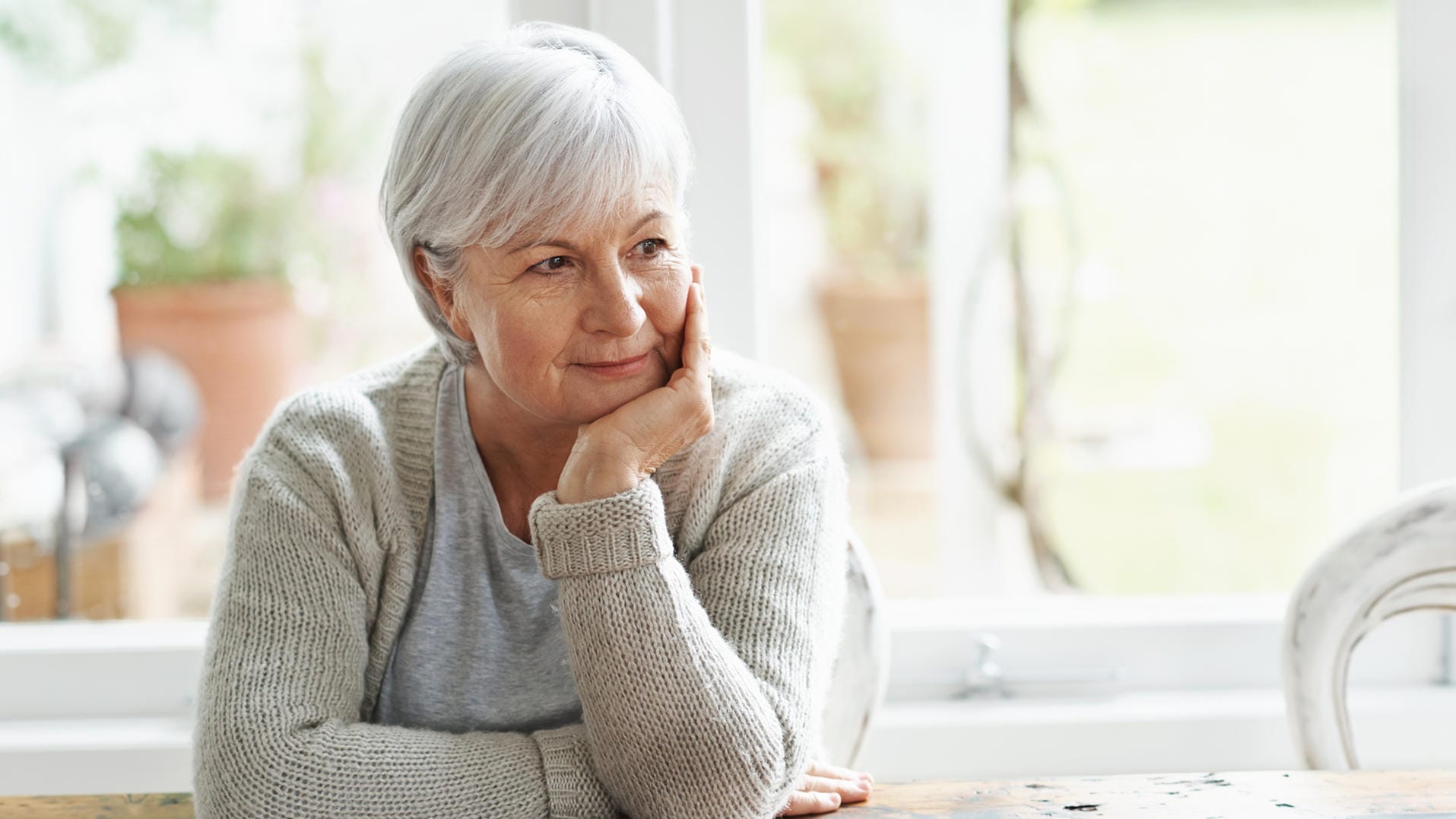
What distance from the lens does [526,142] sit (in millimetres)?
1121

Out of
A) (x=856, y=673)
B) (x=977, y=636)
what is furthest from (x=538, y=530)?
(x=977, y=636)

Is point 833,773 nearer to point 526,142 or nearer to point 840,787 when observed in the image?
point 840,787

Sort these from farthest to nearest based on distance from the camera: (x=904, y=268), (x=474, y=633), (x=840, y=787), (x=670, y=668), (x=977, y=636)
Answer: (x=904, y=268), (x=977, y=636), (x=474, y=633), (x=840, y=787), (x=670, y=668)

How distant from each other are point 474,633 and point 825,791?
0.41 metres

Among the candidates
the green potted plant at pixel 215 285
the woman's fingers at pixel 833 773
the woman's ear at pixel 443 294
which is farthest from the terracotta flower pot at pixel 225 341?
the woman's fingers at pixel 833 773

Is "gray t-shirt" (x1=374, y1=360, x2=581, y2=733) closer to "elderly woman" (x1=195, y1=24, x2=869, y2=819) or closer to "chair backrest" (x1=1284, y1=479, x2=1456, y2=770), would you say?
"elderly woman" (x1=195, y1=24, x2=869, y2=819)

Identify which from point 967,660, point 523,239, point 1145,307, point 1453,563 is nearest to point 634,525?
point 523,239

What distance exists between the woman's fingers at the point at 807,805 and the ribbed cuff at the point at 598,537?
0.27 meters

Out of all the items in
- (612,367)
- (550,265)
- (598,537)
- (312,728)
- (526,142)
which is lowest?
(312,728)

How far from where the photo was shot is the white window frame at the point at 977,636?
65.5 inches

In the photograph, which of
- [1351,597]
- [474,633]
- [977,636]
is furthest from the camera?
[977,636]

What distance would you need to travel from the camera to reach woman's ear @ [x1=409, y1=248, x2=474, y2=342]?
1.25 m

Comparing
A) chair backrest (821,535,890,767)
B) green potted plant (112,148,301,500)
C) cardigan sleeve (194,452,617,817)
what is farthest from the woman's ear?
green potted plant (112,148,301,500)

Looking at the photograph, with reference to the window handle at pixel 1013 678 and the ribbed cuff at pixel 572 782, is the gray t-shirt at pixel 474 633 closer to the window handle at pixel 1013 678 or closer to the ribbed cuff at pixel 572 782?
the ribbed cuff at pixel 572 782
